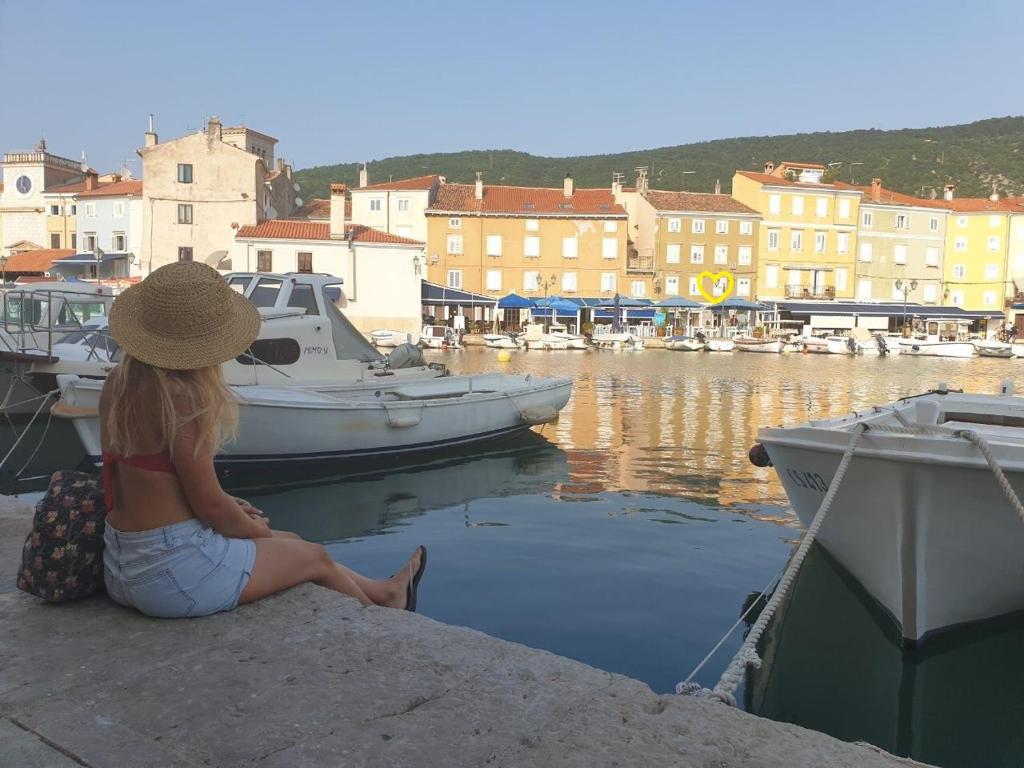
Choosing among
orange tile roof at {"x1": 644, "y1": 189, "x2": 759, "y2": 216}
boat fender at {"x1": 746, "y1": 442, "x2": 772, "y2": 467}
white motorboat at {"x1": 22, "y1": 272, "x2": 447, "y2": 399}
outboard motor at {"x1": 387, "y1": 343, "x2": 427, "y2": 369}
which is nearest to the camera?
boat fender at {"x1": 746, "y1": 442, "x2": 772, "y2": 467}

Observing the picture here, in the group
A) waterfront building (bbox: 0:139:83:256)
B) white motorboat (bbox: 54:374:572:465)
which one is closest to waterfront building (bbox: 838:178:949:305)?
waterfront building (bbox: 0:139:83:256)

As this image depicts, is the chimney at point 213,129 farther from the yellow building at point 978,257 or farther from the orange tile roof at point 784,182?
the yellow building at point 978,257

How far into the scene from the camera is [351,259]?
4984 centimetres

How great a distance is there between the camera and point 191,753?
8.09 feet

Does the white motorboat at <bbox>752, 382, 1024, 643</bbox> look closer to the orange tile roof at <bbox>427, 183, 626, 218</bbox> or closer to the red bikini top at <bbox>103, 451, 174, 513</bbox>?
the red bikini top at <bbox>103, 451, 174, 513</bbox>

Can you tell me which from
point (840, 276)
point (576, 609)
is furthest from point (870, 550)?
point (840, 276)

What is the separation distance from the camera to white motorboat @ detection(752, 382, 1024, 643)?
5484mm

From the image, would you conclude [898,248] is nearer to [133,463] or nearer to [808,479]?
[808,479]

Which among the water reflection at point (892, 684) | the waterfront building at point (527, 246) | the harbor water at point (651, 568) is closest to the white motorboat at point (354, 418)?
the harbor water at point (651, 568)

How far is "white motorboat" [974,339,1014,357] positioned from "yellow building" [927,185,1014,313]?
18487mm

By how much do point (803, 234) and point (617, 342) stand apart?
21647 mm

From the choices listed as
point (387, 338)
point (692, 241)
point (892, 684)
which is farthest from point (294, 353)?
point (692, 241)

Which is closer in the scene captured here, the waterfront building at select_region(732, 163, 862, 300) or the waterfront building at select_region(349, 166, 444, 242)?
the waterfront building at select_region(349, 166, 444, 242)

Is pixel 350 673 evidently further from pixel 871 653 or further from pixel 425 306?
pixel 425 306
